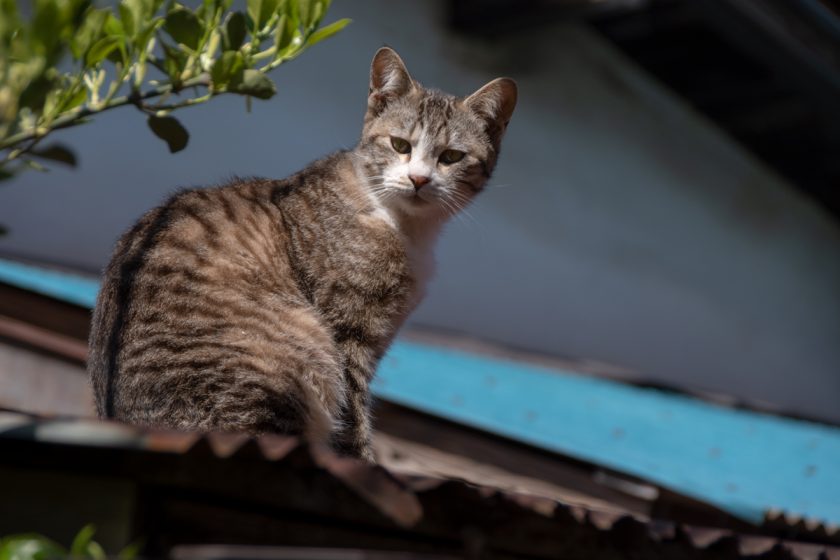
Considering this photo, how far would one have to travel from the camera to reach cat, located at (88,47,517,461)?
244 cm

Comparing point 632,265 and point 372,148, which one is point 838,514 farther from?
point 632,265

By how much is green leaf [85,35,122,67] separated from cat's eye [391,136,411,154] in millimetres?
1652

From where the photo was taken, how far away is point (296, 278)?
9.43 feet

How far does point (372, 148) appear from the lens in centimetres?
325

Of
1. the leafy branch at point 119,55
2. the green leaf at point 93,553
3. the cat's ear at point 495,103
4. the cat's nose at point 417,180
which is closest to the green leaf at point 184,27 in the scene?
the leafy branch at point 119,55

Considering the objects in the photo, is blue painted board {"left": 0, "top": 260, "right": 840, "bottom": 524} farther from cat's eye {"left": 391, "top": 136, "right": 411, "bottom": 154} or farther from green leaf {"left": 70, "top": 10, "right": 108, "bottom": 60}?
green leaf {"left": 70, "top": 10, "right": 108, "bottom": 60}

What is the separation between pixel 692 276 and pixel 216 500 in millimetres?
6459

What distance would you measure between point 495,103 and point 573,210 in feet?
12.3

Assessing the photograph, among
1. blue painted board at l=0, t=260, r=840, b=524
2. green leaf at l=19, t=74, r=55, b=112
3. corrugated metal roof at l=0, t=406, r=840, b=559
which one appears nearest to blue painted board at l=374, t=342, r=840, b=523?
blue painted board at l=0, t=260, r=840, b=524

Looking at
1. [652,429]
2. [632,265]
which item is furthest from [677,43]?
[652,429]

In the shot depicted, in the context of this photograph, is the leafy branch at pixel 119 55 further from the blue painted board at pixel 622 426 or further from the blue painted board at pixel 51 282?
the blue painted board at pixel 51 282

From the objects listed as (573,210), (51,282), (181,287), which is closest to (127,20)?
(181,287)

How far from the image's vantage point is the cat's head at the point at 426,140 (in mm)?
3115

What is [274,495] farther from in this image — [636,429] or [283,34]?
[636,429]
